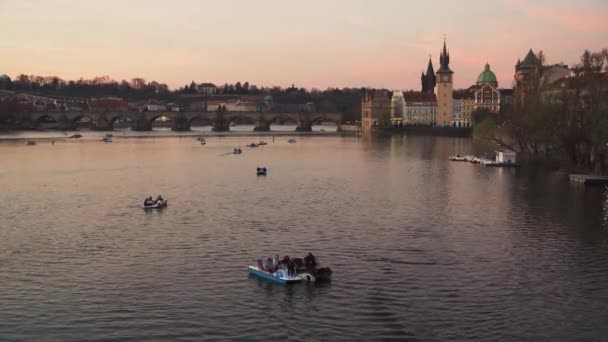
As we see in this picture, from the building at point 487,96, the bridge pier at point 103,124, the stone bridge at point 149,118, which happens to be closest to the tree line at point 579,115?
the building at point 487,96

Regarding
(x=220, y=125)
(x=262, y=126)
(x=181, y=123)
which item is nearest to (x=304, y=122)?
(x=262, y=126)

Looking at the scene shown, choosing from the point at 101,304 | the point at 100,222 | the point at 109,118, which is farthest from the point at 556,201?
the point at 109,118

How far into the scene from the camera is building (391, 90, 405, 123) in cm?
17575

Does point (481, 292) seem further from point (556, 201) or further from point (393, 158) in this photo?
point (393, 158)

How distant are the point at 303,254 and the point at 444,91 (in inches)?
5648

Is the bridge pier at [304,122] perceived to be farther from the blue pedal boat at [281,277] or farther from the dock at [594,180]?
the blue pedal boat at [281,277]

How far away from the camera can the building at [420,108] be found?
556ft

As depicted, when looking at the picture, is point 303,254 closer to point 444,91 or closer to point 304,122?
point 444,91

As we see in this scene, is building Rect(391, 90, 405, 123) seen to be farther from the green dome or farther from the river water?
the river water

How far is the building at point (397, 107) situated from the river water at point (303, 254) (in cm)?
12300

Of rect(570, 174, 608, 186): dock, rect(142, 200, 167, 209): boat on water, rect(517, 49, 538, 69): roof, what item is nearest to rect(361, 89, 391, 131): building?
rect(517, 49, 538, 69): roof

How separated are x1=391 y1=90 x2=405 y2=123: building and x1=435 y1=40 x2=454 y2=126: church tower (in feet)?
35.6

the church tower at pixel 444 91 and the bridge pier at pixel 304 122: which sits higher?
the church tower at pixel 444 91

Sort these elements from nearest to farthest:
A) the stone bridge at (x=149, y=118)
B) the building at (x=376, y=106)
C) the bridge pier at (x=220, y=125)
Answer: the stone bridge at (x=149, y=118)
the bridge pier at (x=220, y=125)
the building at (x=376, y=106)
